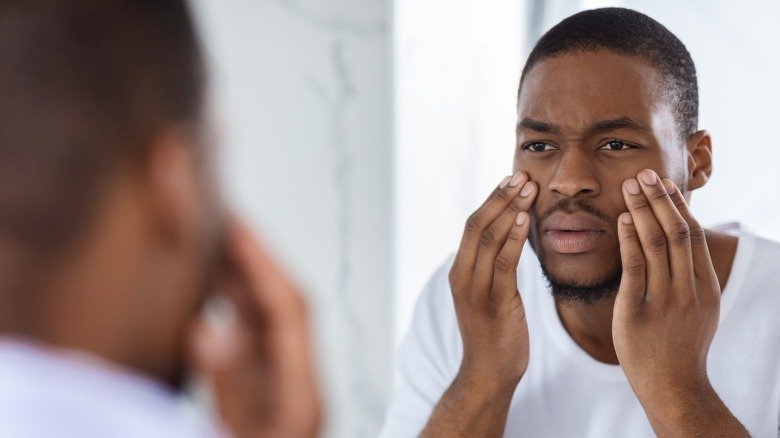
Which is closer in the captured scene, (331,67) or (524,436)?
(524,436)

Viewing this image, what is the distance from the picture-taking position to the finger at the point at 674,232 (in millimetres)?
827

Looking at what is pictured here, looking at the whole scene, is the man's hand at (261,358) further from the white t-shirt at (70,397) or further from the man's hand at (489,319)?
the man's hand at (489,319)

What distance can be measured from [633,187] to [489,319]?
0.68ft

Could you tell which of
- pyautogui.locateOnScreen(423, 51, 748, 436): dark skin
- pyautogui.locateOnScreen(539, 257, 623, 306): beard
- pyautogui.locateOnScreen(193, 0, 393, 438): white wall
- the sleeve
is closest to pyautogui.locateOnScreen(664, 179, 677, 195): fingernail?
pyautogui.locateOnScreen(423, 51, 748, 436): dark skin

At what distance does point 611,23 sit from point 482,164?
48 centimetres

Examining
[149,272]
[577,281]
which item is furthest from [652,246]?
[149,272]

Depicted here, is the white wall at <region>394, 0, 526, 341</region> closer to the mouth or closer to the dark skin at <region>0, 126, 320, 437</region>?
the mouth

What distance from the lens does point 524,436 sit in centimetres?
96

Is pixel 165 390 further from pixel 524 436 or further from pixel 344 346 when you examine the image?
pixel 344 346

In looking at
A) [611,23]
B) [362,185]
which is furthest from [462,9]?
[611,23]

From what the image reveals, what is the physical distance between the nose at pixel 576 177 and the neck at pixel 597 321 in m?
0.15

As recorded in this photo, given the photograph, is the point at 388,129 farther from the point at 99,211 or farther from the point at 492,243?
the point at 99,211

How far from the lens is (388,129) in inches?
51.7

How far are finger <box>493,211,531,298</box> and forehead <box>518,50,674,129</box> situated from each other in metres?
0.12
